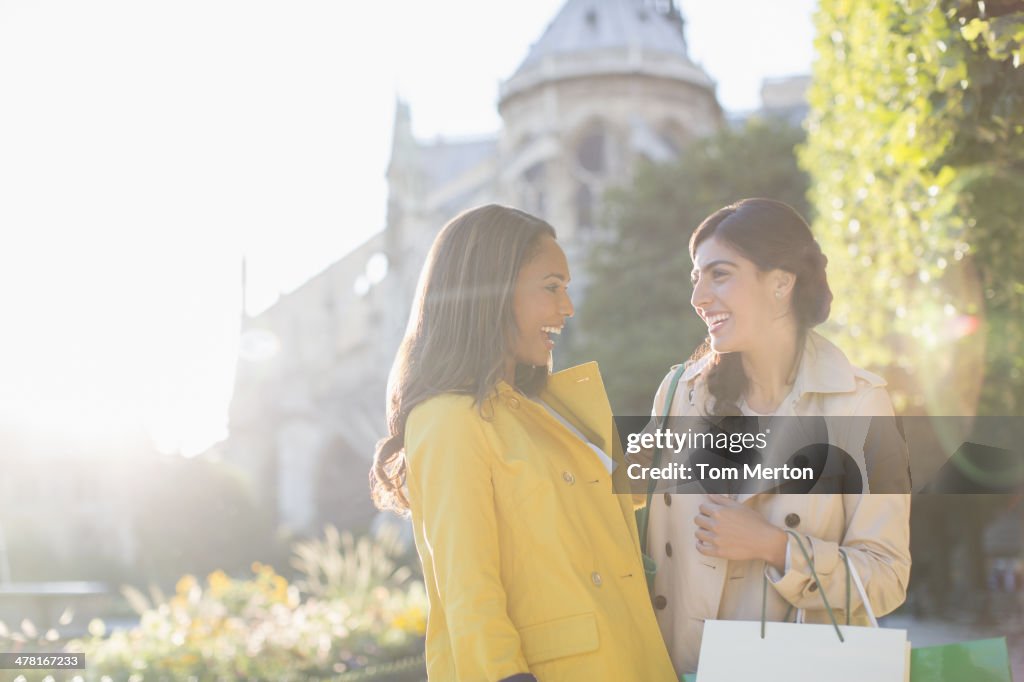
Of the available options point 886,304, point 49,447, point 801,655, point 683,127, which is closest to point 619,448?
point 801,655

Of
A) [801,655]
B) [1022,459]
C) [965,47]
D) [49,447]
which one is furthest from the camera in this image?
[49,447]

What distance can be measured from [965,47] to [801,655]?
2660 mm

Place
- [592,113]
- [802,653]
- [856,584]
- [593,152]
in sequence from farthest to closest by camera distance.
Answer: [593,152] → [592,113] → [856,584] → [802,653]

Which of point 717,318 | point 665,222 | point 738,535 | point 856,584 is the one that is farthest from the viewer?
point 665,222

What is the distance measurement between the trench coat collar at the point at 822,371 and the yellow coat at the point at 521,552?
1.80 feet

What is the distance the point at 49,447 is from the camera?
3572 cm

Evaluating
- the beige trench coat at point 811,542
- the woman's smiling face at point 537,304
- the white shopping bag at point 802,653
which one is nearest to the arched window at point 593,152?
the woman's smiling face at point 537,304

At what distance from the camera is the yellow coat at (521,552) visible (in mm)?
2609

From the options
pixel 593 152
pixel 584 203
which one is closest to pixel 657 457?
pixel 584 203

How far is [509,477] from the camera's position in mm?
2770

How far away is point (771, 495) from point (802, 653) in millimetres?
475

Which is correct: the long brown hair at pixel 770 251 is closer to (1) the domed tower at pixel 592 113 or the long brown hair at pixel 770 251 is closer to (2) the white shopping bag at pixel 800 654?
(2) the white shopping bag at pixel 800 654

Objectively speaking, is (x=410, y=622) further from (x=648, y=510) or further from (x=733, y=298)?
(x=733, y=298)

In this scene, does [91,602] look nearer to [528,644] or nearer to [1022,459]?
[1022,459]
